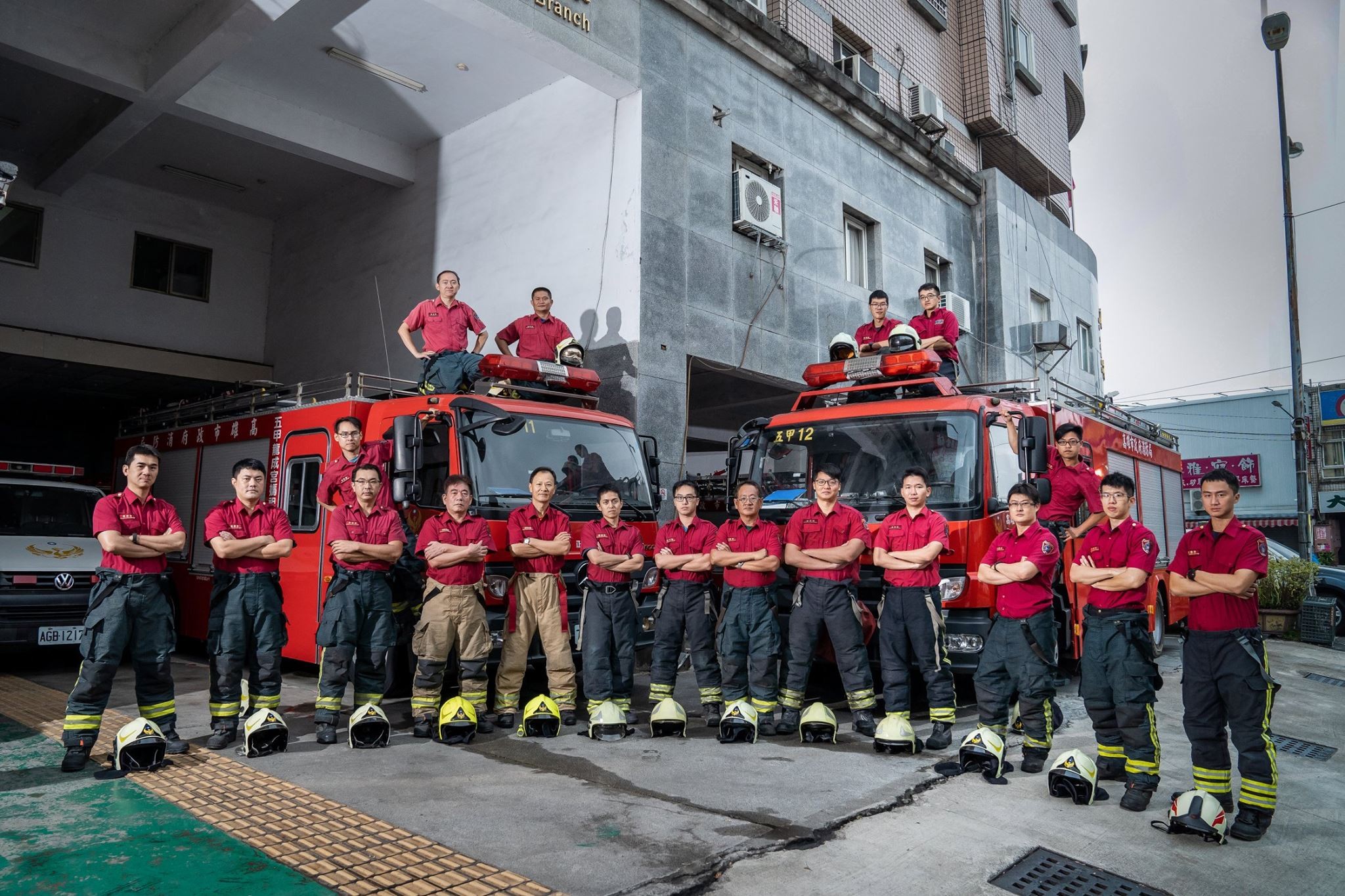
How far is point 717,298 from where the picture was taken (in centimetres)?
1144

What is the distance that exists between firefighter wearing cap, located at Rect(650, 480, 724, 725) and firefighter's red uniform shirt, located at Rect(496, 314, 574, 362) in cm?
301

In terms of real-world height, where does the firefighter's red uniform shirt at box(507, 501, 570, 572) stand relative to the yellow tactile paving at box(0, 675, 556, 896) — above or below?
above

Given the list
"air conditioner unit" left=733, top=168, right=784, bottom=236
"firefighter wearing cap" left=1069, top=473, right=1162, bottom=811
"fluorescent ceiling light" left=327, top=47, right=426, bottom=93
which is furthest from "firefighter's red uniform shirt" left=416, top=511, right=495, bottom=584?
"fluorescent ceiling light" left=327, top=47, right=426, bottom=93

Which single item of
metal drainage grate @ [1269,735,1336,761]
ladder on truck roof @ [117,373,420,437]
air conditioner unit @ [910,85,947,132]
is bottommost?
metal drainage grate @ [1269,735,1336,761]

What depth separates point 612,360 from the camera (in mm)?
10375

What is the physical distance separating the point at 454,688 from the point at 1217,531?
5867 millimetres

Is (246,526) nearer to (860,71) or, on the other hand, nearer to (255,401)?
(255,401)

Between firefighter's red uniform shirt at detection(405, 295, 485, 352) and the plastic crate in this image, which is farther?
the plastic crate

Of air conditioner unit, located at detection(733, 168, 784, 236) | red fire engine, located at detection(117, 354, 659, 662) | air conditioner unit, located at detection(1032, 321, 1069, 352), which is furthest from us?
air conditioner unit, located at detection(1032, 321, 1069, 352)

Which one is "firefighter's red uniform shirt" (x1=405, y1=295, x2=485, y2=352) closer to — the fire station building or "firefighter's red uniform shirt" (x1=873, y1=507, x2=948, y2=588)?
the fire station building

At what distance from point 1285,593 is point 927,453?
9617 millimetres

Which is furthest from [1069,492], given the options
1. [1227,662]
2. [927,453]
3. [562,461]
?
[562,461]

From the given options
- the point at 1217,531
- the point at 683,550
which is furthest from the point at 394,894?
the point at 1217,531

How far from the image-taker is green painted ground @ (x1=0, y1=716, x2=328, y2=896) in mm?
3381
